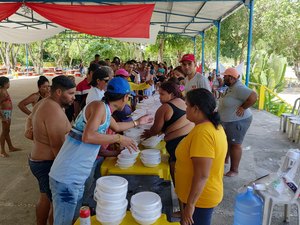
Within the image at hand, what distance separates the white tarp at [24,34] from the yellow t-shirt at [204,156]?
9848 mm

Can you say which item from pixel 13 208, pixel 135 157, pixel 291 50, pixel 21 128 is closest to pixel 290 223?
pixel 135 157

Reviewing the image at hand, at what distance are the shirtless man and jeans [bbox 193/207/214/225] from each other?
120 cm

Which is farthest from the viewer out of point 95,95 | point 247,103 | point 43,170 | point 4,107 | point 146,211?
point 4,107

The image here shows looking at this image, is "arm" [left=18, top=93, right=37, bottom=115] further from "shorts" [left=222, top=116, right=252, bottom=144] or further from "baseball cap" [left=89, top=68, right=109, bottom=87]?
"shorts" [left=222, top=116, right=252, bottom=144]

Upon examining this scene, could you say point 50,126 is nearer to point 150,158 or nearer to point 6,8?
point 150,158

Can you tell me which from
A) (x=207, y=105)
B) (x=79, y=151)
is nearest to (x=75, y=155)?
(x=79, y=151)

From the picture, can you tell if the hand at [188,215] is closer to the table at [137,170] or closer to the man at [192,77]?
the table at [137,170]

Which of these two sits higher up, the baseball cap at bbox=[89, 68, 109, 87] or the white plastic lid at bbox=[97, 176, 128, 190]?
the baseball cap at bbox=[89, 68, 109, 87]

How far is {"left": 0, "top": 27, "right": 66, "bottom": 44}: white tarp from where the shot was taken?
10.5 metres

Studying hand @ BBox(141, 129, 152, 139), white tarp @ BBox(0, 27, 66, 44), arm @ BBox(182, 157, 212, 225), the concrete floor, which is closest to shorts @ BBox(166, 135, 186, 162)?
hand @ BBox(141, 129, 152, 139)

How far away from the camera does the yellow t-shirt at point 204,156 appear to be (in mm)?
1842

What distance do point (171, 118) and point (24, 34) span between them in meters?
10.00

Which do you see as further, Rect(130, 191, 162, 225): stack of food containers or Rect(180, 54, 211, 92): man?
Rect(180, 54, 211, 92): man

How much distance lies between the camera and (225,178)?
4.32 m
